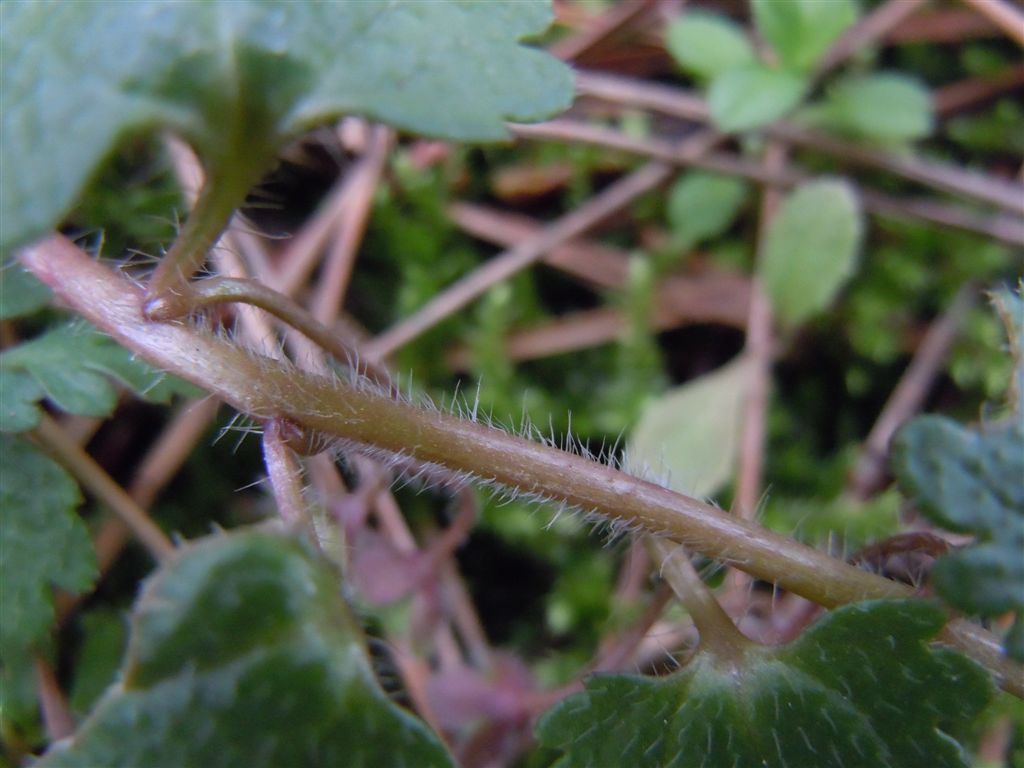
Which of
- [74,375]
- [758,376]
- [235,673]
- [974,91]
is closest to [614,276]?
[758,376]

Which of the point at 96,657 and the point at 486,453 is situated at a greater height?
the point at 486,453

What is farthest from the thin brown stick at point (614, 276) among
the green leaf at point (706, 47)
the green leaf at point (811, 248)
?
the green leaf at point (706, 47)

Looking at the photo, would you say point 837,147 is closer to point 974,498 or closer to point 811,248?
point 811,248

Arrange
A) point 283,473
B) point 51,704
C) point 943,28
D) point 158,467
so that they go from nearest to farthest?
point 283,473, point 51,704, point 158,467, point 943,28

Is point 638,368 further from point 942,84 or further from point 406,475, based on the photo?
point 942,84

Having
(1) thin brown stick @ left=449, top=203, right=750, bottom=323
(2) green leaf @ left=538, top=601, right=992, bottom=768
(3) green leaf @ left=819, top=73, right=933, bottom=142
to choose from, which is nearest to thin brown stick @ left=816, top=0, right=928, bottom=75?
(3) green leaf @ left=819, top=73, right=933, bottom=142

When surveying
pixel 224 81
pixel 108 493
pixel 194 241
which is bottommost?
pixel 108 493

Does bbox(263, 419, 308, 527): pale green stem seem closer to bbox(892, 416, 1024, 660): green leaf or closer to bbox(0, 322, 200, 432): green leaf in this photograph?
bbox(0, 322, 200, 432): green leaf
